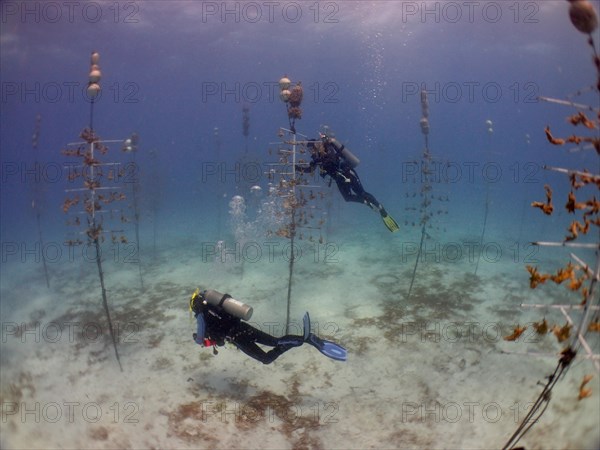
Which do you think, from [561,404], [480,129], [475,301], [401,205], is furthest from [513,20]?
[480,129]

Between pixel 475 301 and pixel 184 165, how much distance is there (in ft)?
550

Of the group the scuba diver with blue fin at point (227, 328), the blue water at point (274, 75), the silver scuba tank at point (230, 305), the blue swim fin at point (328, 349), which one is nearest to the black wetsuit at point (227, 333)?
the scuba diver with blue fin at point (227, 328)

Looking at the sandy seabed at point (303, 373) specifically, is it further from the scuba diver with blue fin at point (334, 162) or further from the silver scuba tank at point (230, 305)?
the scuba diver with blue fin at point (334, 162)

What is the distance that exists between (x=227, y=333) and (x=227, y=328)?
115mm

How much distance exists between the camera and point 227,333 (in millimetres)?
8445

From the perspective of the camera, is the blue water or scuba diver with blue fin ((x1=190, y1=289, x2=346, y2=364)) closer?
scuba diver with blue fin ((x1=190, y1=289, x2=346, y2=364))

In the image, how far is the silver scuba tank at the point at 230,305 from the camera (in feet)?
25.8

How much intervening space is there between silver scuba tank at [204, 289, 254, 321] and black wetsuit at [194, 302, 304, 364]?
18 centimetres

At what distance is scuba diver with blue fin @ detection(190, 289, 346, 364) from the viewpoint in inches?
317

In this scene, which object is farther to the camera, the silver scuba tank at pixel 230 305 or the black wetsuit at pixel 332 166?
the black wetsuit at pixel 332 166

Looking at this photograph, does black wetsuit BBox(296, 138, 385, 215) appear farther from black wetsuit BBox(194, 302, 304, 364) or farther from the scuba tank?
black wetsuit BBox(194, 302, 304, 364)

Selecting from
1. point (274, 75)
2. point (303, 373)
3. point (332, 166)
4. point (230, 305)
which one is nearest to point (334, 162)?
point (332, 166)

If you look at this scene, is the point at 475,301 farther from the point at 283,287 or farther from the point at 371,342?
the point at 283,287

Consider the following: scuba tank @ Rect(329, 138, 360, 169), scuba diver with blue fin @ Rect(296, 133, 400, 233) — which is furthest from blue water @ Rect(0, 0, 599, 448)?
scuba tank @ Rect(329, 138, 360, 169)
